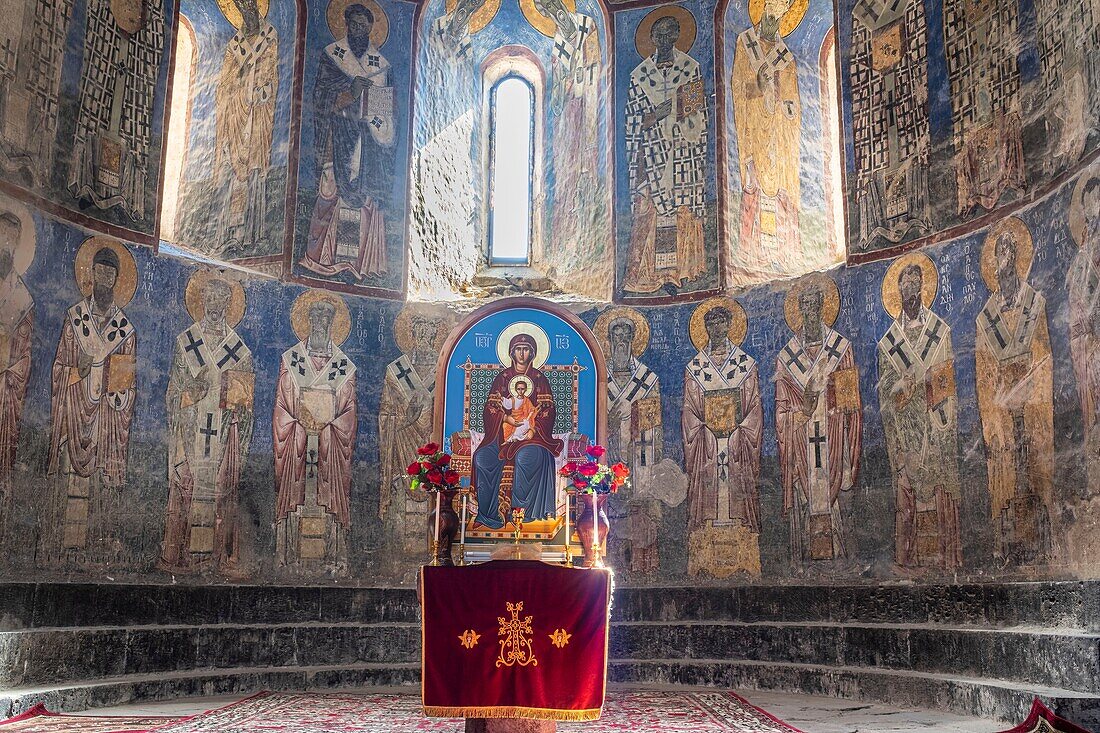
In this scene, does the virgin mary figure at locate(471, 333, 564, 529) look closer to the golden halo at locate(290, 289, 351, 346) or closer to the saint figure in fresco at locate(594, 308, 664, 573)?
the saint figure in fresco at locate(594, 308, 664, 573)

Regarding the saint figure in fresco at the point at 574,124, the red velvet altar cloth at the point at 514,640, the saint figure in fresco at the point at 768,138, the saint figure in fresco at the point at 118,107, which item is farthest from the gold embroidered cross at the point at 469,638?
the saint figure in fresco at the point at 574,124

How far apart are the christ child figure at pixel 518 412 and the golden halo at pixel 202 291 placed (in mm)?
3600

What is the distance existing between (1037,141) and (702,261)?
4491mm

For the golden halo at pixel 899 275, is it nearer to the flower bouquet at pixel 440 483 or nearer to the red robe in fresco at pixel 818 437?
the red robe in fresco at pixel 818 437

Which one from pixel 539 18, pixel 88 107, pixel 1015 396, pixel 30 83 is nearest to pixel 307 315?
pixel 88 107

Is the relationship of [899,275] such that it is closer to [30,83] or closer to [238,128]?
[238,128]

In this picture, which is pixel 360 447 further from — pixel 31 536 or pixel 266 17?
pixel 266 17

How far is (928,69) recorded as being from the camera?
1134cm

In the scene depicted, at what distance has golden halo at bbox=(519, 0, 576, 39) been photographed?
14641 millimetres

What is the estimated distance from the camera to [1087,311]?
8703mm

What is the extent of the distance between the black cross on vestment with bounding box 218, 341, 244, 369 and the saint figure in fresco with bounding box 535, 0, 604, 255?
5003 millimetres

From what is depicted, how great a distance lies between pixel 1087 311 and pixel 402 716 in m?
7.27

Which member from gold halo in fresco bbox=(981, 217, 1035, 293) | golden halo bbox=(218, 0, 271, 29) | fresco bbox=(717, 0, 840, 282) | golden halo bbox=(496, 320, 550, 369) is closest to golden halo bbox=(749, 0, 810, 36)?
fresco bbox=(717, 0, 840, 282)

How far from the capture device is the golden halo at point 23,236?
31.9ft
